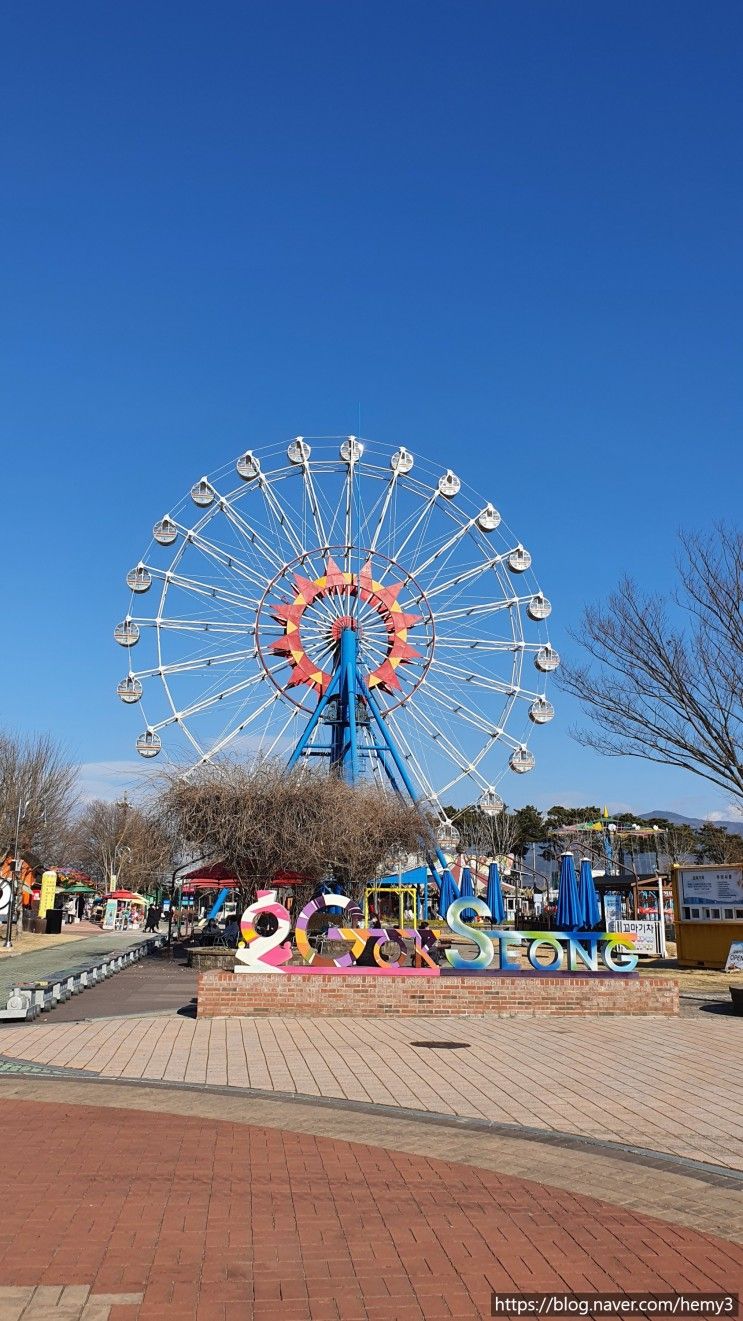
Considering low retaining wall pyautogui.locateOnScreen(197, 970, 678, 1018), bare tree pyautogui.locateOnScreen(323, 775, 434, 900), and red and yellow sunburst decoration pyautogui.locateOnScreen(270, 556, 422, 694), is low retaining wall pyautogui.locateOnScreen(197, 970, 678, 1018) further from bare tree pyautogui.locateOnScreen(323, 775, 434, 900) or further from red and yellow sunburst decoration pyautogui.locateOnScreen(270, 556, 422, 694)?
red and yellow sunburst decoration pyautogui.locateOnScreen(270, 556, 422, 694)

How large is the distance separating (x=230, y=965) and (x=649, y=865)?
76.9 m

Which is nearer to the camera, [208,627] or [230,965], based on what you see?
[230,965]

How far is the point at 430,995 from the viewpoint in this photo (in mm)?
17266

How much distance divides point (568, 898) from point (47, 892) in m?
28.4

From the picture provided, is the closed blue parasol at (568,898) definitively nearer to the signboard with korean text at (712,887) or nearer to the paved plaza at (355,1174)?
the signboard with korean text at (712,887)

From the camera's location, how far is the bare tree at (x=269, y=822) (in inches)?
1140

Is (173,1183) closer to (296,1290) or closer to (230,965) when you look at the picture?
(296,1290)

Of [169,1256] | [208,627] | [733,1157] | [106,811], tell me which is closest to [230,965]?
[208,627]

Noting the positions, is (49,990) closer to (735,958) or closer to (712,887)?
(735,958)

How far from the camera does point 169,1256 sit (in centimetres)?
593

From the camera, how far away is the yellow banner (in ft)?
169

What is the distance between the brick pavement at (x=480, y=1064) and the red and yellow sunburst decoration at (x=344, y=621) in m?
21.0

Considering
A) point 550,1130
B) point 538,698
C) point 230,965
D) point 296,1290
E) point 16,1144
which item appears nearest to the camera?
point 296,1290

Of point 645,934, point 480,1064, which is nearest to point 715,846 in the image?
point 645,934
